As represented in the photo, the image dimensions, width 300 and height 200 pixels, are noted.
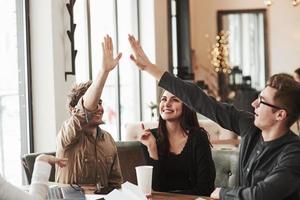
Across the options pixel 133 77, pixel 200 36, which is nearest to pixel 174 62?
pixel 133 77

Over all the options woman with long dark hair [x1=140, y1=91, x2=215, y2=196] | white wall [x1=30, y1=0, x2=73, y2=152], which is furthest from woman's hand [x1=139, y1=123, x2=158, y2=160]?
white wall [x1=30, y1=0, x2=73, y2=152]

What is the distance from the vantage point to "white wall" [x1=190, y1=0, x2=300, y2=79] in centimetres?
790

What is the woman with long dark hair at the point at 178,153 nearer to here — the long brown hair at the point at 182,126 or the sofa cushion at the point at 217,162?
the long brown hair at the point at 182,126

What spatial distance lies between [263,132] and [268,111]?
0.32 feet

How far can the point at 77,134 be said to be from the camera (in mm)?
2223

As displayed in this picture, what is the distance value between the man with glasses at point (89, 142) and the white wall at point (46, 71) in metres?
1.21

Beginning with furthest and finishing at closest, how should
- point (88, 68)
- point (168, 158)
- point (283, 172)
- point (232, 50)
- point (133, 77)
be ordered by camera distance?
point (232, 50), point (133, 77), point (88, 68), point (168, 158), point (283, 172)

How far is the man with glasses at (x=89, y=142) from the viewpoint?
2182mm

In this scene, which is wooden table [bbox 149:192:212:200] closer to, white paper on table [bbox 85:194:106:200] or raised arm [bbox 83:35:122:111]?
white paper on table [bbox 85:194:106:200]

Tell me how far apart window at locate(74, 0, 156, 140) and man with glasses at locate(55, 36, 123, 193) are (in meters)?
1.96

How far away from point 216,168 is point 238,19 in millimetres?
5826

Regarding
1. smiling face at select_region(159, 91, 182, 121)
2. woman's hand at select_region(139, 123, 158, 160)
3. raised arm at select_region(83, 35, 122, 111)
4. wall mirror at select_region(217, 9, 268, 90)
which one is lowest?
woman's hand at select_region(139, 123, 158, 160)

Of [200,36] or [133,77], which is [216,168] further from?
[200,36]

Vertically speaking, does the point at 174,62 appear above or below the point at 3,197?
above
